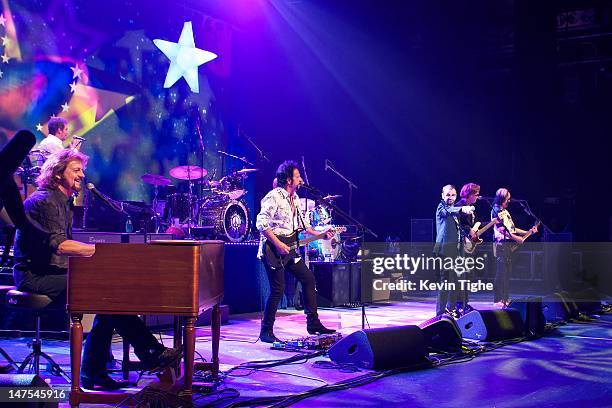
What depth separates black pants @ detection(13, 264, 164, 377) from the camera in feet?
16.5

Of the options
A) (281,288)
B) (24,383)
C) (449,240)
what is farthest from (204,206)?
(24,383)

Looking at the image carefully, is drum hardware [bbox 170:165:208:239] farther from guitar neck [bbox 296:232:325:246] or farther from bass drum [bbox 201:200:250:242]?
guitar neck [bbox 296:232:325:246]

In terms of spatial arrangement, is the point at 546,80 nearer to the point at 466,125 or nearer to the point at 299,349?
the point at 466,125

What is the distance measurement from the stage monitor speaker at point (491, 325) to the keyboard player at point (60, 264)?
13.7 ft

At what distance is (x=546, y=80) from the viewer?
647 inches

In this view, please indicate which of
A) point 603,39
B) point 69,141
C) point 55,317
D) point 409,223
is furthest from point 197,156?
point 603,39

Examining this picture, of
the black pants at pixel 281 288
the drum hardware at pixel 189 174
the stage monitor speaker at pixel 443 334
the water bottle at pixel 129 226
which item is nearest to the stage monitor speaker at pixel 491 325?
the stage monitor speaker at pixel 443 334

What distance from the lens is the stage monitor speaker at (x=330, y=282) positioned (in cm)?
1205

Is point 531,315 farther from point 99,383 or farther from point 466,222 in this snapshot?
point 99,383

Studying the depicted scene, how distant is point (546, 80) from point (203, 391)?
13751 mm

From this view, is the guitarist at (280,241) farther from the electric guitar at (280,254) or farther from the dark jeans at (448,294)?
the dark jeans at (448,294)

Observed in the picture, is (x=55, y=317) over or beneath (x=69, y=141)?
beneath

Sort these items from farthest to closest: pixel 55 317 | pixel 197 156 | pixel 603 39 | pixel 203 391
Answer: pixel 603 39
pixel 197 156
pixel 55 317
pixel 203 391

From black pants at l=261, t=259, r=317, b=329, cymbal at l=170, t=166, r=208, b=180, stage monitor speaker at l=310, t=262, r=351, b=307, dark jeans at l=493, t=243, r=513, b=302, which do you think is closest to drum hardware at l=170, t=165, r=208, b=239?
cymbal at l=170, t=166, r=208, b=180
